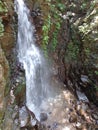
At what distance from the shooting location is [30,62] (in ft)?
22.7

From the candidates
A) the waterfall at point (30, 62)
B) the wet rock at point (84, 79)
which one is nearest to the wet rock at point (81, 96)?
the wet rock at point (84, 79)

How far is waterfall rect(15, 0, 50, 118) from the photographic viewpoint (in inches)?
263

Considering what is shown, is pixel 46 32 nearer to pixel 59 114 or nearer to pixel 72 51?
pixel 72 51

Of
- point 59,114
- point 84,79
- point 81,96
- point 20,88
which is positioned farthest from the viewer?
point 81,96

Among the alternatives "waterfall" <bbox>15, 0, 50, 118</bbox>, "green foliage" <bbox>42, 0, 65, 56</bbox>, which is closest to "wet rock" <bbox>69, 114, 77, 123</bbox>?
"waterfall" <bbox>15, 0, 50, 118</bbox>

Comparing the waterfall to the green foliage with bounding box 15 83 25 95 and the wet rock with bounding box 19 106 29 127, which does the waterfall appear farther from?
the wet rock with bounding box 19 106 29 127

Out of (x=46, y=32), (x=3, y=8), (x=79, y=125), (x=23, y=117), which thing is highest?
(x=3, y=8)

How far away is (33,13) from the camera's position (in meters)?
7.33

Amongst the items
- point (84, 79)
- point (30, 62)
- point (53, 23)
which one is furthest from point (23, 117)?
point (53, 23)

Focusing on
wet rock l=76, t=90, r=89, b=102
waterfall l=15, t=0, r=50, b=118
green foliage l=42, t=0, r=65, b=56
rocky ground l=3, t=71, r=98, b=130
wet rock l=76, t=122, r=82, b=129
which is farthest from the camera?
green foliage l=42, t=0, r=65, b=56

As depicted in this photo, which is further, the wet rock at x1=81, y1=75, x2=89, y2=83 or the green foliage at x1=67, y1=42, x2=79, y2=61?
the green foliage at x1=67, y1=42, x2=79, y2=61

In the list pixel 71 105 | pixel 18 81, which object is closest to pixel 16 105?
pixel 18 81

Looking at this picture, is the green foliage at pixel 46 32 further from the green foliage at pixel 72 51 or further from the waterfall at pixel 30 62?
the green foliage at pixel 72 51

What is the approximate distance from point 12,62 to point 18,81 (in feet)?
1.62
